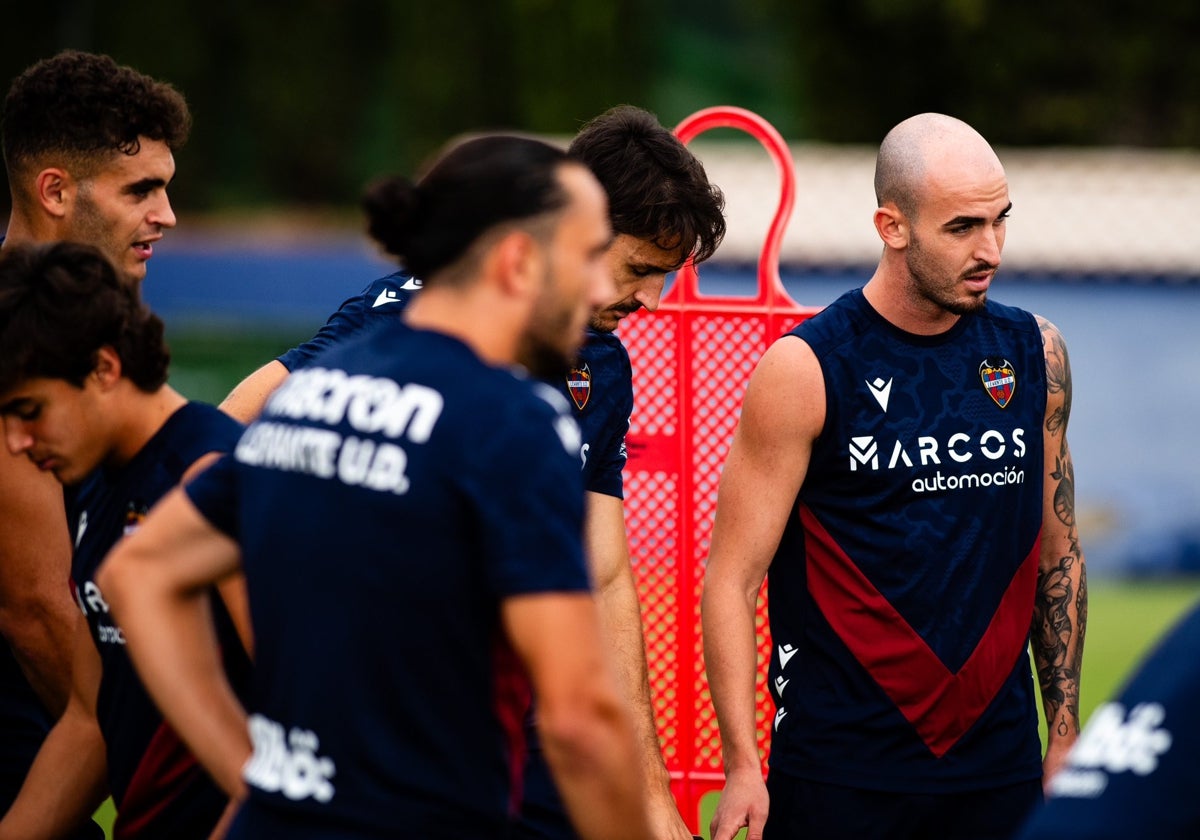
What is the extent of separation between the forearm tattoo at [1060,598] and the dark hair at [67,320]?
2.44 metres

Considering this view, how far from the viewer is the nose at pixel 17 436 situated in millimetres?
3209

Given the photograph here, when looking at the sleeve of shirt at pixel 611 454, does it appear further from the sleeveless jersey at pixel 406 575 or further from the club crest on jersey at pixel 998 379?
the sleeveless jersey at pixel 406 575

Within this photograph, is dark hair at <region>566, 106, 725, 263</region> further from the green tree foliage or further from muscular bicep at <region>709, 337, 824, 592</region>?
the green tree foliage

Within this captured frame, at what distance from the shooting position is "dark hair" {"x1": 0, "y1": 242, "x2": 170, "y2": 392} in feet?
10.2

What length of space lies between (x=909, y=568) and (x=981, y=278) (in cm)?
79

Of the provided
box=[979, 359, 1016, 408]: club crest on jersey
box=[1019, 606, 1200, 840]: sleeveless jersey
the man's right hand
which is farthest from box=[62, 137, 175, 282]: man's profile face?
box=[1019, 606, 1200, 840]: sleeveless jersey

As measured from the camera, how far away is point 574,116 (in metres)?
29.7

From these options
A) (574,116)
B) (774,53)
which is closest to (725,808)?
(574,116)

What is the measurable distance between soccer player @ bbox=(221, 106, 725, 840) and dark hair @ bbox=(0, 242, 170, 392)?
1.04 m

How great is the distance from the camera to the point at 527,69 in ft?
99.7

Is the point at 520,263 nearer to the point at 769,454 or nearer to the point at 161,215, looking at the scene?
the point at 769,454

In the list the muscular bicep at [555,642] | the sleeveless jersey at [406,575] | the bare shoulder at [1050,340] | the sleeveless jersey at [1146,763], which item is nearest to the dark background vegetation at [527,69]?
the bare shoulder at [1050,340]

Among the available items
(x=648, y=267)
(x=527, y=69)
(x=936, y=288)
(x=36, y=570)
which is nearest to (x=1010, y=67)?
(x=527, y=69)

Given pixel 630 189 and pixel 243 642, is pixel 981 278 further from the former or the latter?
pixel 243 642
